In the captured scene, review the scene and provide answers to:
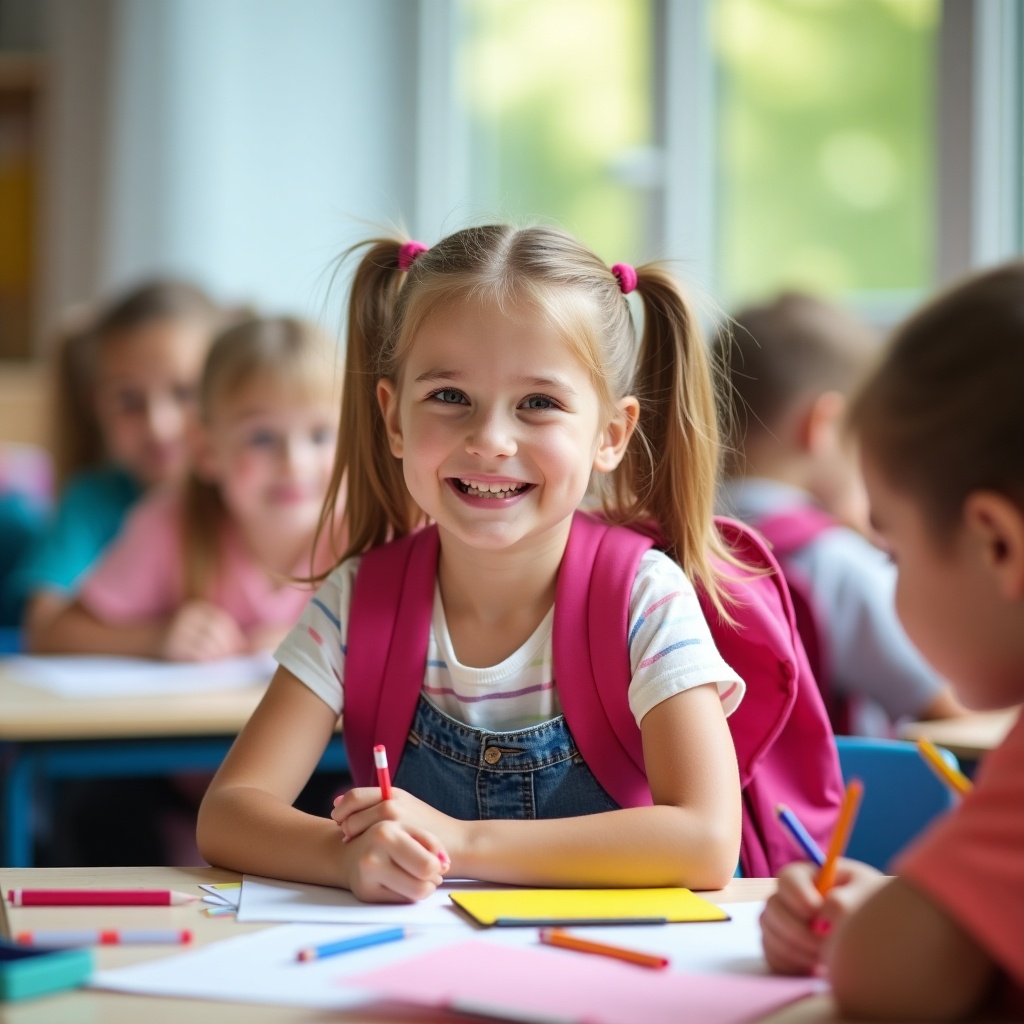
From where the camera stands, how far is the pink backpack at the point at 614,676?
133 centimetres

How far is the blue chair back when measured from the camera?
5.01 ft

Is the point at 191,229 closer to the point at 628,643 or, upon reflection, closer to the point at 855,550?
the point at 855,550

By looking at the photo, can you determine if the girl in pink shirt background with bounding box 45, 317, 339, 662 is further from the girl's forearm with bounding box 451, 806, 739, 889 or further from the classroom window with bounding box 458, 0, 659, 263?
the classroom window with bounding box 458, 0, 659, 263

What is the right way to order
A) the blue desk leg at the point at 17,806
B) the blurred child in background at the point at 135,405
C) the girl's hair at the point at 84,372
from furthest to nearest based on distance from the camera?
the girl's hair at the point at 84,372 < the blurred child in background at the point at 135,405 < the blue desk leg at the point at 17,806

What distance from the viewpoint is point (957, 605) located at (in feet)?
2.85

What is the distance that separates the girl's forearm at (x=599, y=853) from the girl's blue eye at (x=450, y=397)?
0.40 meters

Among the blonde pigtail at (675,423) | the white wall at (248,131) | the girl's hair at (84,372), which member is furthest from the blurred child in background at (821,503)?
the white wall at (248,131)

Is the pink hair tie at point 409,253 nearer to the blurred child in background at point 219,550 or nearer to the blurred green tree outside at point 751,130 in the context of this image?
the blurred child in background at point 219,550

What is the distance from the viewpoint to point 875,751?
60.9 inches

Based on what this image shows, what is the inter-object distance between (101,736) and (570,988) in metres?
1.23

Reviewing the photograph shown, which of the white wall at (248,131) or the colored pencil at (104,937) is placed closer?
the colored pencil at (104,937)

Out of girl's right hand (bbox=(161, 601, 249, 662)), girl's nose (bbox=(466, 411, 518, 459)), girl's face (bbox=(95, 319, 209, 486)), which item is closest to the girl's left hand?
girl's nose (bbox=(466, 411, 518, 459))

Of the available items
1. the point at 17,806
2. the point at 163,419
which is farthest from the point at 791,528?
the point at 163,419

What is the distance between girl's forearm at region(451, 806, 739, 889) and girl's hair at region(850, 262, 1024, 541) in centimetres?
39
